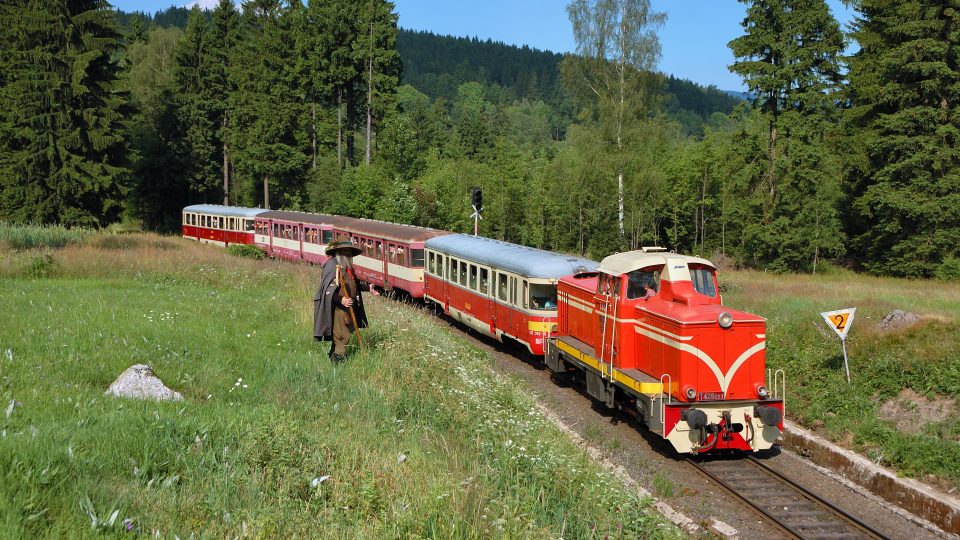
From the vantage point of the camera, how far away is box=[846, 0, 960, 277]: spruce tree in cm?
2845

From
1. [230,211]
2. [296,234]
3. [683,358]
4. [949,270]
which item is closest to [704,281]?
[683,358]

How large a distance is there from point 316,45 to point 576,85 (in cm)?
2598

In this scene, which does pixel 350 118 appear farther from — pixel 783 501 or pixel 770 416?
pixel 783 501

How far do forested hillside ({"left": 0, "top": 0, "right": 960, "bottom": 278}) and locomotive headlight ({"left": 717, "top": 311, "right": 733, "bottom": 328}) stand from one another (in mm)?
21506

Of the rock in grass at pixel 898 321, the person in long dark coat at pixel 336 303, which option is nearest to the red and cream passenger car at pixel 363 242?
the person in long dark coat at pixel 336 303

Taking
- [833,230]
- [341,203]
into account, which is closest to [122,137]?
[341,203]

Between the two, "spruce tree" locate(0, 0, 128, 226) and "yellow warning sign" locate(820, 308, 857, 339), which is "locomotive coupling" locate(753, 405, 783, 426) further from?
"spruce tree" locate(0, 0, 128, 226)

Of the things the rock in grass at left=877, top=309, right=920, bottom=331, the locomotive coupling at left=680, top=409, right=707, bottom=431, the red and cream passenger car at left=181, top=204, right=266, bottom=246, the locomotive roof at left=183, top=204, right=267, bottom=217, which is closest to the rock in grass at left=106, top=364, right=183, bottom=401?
the locomotive coupling at left=680, top=409, right=707, bottom=431

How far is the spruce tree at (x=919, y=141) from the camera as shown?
28453 millimetres

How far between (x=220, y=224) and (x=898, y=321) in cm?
4000

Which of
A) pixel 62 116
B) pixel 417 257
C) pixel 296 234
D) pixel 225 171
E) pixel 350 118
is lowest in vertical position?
pixel 417 257

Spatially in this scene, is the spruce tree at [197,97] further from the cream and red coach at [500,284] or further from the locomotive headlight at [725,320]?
the locomotive headlight at [725,320]

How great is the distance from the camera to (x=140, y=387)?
9359 millimetres

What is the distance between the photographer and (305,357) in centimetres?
1249
